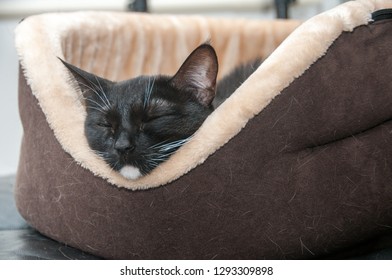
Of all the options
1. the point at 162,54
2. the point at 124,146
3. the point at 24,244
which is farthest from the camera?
the point at 162,54

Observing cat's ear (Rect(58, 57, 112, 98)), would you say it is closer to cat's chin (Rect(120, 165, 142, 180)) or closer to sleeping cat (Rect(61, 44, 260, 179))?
sleeping cat (Rect(61, 44, 260, 179))

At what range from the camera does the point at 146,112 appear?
1.00 meters

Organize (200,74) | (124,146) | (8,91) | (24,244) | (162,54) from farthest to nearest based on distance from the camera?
(8,91)
(162,54)
(24,244)
(200,74)
(124,146)

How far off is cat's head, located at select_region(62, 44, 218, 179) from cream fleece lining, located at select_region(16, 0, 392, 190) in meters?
0.03

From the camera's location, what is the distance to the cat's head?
96 cm

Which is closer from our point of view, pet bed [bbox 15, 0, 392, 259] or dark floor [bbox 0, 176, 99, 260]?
pet bed [bbox 15, 0, 392, 259]

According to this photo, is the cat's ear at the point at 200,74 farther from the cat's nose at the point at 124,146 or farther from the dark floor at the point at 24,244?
the dark floor at the point at 24,244

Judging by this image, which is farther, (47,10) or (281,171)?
(47,10)

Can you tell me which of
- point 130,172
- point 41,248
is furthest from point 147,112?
point 41,248

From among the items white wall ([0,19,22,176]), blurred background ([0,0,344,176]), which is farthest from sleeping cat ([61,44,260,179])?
white wall ([0,19,22,176])

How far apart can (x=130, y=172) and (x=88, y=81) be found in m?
0.22

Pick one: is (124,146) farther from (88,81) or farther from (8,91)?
(8,91)
